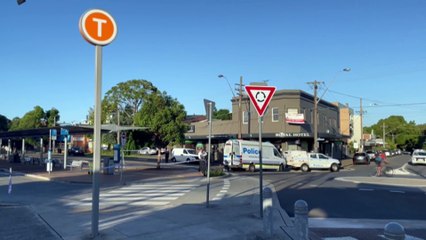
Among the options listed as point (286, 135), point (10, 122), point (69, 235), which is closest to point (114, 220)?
point (69, 235)

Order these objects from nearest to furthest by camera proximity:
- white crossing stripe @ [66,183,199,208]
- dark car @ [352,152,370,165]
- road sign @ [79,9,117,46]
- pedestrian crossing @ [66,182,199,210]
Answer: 1. road sign @ [79,9,117,46]
2. pedestrian crossing @ [66,182,199,210]
3. white crossing stripe @ [66,183,199,208]
4. dark car @ [352,152,370,165]

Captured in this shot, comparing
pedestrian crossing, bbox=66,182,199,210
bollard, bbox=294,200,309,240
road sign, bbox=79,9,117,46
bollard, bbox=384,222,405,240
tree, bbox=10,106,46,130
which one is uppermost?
tree, bbox=10,106,46,130

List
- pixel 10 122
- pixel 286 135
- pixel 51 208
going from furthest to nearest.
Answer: pixel 10 122, pixel 286 135, pixel 51 208

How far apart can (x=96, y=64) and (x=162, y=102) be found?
51731 mm

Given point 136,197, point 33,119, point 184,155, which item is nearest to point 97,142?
point 136,197

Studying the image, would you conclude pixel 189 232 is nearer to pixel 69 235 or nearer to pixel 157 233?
pixel 157 233

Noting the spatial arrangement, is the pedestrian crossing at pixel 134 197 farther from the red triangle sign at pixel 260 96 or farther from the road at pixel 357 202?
the red triangle sign at pixel 260 96

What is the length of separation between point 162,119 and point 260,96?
47984mm

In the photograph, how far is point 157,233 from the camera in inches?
315

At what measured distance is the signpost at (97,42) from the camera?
728 centimetres

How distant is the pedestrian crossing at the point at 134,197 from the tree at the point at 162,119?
38.9 m

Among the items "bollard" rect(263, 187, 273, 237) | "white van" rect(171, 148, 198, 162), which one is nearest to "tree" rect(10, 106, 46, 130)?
"white van" rect(171, 148, 198, 162)

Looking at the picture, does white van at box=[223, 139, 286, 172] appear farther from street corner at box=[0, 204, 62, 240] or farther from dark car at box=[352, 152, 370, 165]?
dark car at box=[352, 152, 370, 165]

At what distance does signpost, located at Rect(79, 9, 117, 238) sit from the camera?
7281 millimetres
